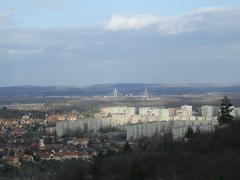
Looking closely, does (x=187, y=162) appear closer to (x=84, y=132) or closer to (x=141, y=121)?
(x=84, y=132)

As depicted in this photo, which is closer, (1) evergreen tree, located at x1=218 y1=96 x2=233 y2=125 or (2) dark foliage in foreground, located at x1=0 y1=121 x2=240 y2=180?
(2) dark foliage in foreground, located at x1=0 y1=121 x2=240 y2=180

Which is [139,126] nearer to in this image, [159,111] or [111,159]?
[159,111]

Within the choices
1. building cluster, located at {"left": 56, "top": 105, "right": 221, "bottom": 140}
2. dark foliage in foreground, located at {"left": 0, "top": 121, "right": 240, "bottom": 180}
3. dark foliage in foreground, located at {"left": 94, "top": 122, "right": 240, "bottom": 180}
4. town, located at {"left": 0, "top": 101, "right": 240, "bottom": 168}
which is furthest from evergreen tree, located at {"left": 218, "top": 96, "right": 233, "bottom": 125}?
building cluster, located at {"left": 56, "top": 105, "right": 221, "bottom": 140}

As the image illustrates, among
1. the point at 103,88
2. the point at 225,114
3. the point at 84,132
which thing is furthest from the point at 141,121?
the point at 103,88

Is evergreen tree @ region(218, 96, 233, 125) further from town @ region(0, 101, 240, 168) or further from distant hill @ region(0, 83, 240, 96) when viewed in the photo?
distant hill @ region(0, 83, 240, 96)

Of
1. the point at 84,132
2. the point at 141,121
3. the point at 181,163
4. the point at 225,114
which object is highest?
the point at 225,114

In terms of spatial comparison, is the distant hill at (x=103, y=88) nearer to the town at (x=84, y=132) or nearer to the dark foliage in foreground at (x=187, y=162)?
the town at (x=84, y=132)

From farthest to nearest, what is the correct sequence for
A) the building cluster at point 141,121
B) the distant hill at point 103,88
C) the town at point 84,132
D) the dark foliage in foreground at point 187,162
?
the distant hill at point 103,88
the building cluster at point 141,121
the town at point 84,132
the dark foliage in foreground at point 187,162

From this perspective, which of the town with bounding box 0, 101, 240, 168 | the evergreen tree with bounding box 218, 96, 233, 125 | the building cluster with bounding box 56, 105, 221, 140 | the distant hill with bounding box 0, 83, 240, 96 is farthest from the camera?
the distant hill with bounding box 0, 83, 240, 96

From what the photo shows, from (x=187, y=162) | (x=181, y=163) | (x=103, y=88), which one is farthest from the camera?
(x=103, y=88)

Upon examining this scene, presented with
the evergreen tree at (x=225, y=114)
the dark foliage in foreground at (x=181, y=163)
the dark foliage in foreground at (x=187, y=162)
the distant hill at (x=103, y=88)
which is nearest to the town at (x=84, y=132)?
the evergreen tree at (x=225, y=114)

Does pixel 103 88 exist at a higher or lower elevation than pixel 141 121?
higher
